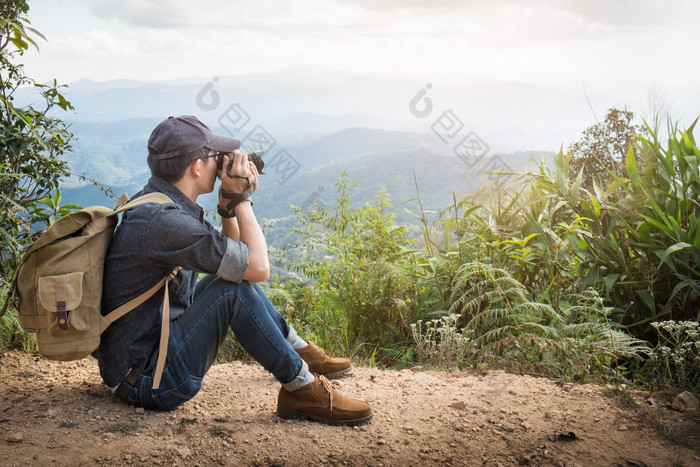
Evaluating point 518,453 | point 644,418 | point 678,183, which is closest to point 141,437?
point 518,453

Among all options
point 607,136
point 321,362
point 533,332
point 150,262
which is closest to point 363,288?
point 321,362

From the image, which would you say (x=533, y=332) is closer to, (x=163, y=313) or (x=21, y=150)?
(x=163, y=313)

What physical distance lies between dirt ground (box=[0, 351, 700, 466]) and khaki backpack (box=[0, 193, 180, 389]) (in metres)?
0.39

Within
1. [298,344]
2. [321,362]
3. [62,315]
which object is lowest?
[321,362]

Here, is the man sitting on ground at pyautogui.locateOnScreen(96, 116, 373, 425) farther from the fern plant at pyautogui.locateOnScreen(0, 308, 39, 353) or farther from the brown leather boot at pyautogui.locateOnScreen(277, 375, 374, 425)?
the fern plant at pyautogui.locateOnScreen(0, 308, 39, 353)

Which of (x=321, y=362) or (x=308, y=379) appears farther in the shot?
(x=321, y=362)

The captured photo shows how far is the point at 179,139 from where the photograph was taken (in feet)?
7.11

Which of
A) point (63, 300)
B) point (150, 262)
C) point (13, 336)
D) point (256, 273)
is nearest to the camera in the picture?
point (63, 300)

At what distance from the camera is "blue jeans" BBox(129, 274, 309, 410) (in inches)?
85.0

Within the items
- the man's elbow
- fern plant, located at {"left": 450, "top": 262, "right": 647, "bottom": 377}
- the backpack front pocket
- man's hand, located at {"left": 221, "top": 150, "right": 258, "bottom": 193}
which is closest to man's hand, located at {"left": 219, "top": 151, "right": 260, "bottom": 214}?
man's hand, located at {"left": 221, "top": 150, "right": 258, "bottom": 193}

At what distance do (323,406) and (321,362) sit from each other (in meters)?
0.58

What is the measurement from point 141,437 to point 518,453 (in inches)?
60.9

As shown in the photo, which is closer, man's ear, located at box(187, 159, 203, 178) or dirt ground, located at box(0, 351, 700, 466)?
dirt ground, located at box(0, 351, 700, 466)

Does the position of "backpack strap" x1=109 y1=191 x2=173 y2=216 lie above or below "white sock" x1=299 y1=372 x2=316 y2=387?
above
